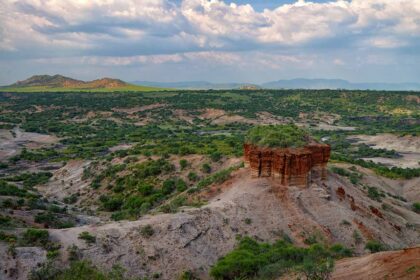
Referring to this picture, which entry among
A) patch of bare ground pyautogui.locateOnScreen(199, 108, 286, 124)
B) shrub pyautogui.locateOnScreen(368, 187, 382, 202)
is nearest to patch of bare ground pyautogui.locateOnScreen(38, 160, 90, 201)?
shrub pyautogui.locateOnScreen(368, 187, 382, 202)

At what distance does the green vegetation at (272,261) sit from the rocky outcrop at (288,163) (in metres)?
6.20

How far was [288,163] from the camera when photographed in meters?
29.8

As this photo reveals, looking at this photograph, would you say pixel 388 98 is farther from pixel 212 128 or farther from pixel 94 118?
pixel 94 118

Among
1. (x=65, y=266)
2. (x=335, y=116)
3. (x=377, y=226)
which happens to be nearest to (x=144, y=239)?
(x=65, y=266)

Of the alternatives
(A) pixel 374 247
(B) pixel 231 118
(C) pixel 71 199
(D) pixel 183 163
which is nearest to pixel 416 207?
(A) pixel 374 247

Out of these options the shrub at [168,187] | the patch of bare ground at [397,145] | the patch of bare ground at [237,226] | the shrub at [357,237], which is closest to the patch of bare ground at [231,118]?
the patch of bare ground at [397,145]

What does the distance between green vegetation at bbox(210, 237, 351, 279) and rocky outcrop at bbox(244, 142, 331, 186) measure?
20.3 ft

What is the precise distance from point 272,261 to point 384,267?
235 inches

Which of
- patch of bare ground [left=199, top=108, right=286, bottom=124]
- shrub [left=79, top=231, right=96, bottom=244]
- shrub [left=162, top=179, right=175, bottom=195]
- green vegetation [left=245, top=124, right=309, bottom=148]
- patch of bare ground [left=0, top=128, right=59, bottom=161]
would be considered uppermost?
green vegetation [left=245, top=124, right=309, bottom=148]

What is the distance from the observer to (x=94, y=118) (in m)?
123

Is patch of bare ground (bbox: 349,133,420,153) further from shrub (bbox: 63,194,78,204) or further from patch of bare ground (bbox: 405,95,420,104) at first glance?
patch of bare ground (bbox: 405,95,420,104)

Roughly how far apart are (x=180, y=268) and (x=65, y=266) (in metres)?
5.47

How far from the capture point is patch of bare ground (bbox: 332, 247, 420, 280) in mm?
15605

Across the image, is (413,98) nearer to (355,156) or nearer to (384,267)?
(355,156)
